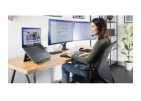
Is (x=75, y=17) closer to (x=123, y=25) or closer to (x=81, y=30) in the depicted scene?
(x=81, y=30)

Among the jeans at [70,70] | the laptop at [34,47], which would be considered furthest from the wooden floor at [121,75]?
the laptop at [34,47]

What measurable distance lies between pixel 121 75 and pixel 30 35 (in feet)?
7.75

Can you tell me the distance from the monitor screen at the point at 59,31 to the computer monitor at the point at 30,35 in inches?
10.4

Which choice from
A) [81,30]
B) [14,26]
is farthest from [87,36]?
[14,26]

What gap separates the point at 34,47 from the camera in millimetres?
1627

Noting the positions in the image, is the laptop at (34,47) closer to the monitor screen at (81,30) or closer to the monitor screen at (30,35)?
the monitor screen at (30,35)

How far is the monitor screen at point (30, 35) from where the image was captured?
1.93m

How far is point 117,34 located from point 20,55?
9.66ft

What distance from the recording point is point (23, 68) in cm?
137

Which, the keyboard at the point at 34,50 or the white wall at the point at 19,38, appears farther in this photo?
the white wall at the point at 19,38

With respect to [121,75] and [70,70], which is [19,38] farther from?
[121,75]

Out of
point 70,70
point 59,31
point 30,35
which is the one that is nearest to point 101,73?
point 70,70
